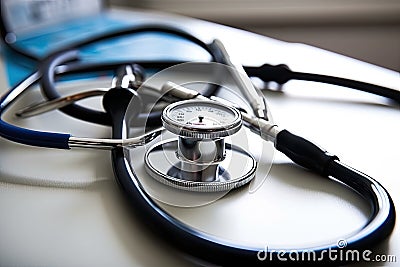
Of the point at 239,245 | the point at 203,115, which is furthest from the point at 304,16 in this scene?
the point at 239,245

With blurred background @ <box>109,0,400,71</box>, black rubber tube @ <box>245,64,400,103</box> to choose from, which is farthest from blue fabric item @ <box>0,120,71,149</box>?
blurred background @ <box>109,0,400,71</box>

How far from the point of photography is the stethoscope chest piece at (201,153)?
0.44m

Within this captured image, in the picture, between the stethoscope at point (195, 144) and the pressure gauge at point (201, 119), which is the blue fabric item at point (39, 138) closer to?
the stethoscope at point (195, 144)

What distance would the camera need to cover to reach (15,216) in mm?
441

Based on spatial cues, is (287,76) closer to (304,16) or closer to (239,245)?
(239,245)

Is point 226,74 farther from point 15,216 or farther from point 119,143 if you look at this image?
point 15,216

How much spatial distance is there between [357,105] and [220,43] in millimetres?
198

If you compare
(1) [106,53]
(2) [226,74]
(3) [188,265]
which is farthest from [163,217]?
(1) [106,53]

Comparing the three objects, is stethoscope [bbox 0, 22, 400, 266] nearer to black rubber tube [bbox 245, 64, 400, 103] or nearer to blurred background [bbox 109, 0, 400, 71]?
black rubber tube [bbox 245, 64, 400, 103]

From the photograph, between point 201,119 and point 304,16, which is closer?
point 201,119

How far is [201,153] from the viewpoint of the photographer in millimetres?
472

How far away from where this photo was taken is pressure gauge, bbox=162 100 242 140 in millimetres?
437

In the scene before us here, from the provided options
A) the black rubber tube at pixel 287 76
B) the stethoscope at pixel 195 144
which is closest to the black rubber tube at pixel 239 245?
the stethoscope at pixel 195 144

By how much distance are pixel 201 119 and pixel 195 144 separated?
23 mm
